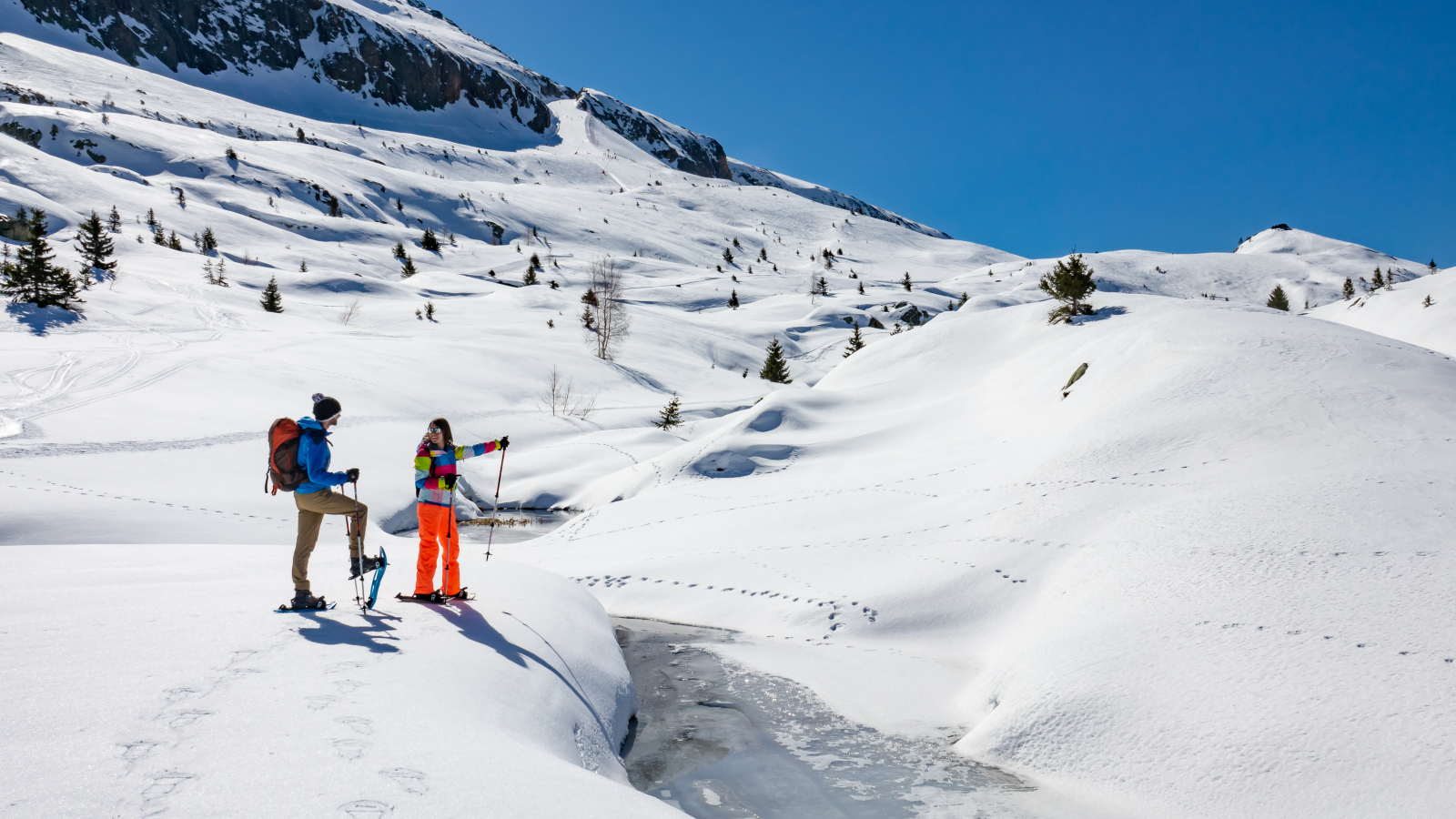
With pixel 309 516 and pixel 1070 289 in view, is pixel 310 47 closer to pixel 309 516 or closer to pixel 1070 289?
pixel 1070 289

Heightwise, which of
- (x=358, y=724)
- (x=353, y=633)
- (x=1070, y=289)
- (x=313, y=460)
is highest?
(x=1070, y=289)

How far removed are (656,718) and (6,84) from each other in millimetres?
109203

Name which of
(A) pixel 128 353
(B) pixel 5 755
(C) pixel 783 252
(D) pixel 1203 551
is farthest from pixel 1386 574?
(C) pixel 783 252

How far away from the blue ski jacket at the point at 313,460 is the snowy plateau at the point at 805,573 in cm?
103

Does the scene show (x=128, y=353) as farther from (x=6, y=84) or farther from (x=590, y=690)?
(x=6, y=84)

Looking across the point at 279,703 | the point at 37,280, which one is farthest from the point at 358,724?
the point at 37,280

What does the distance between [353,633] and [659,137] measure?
18452 cm

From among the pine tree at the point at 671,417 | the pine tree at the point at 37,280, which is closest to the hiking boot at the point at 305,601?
the pine tree at the point at 671,417

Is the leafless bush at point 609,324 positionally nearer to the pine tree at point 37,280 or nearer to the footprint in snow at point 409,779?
the pine tree at point 37,280

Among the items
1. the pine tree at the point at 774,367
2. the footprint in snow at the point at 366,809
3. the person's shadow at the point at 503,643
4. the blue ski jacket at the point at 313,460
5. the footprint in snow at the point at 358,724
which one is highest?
the pine tree at the point at 774,367

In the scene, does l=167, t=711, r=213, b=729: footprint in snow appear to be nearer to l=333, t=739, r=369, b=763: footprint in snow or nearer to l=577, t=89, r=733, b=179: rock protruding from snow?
l=333, t=739, r=369, b=763: footprint in snow

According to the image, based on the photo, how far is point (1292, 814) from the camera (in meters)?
4.11

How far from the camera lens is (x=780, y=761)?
5539 millimetres

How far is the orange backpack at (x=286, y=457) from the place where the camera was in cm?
555
